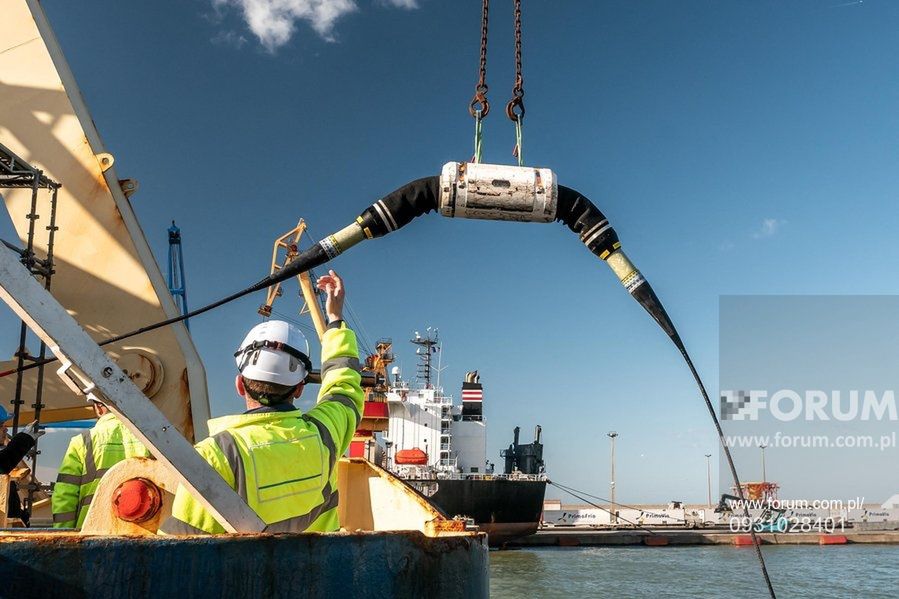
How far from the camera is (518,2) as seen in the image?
4.24 meters

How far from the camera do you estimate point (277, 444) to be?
1943mm

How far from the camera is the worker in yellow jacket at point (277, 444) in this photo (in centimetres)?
185

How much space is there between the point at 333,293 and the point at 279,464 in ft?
3.04

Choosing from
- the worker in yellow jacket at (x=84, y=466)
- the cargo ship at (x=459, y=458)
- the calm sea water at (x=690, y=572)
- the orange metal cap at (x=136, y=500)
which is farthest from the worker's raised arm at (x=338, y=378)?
the cargo ship at (x=459, y=458)

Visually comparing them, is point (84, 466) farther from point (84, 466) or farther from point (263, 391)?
point (263, 391)

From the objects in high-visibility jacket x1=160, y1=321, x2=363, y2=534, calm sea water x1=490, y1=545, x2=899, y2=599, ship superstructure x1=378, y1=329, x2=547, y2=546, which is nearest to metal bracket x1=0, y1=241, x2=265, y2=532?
high-visibility jacket x1=160, y1=321, x2=363, y2=534

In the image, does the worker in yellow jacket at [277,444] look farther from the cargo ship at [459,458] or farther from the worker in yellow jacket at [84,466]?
the cargo ship at [459,458]

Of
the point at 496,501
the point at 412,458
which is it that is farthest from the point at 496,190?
the point at 412,458

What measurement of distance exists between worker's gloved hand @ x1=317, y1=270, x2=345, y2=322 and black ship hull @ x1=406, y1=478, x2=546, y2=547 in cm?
3182

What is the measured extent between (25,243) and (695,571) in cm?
2662

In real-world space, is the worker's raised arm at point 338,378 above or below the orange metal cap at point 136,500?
above

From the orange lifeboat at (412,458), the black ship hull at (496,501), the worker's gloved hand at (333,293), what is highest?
the worker's gloved hand at (333,293)

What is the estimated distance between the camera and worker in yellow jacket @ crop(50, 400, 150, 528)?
3.08 meters

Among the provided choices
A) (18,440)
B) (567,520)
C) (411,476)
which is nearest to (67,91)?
(18,440)
